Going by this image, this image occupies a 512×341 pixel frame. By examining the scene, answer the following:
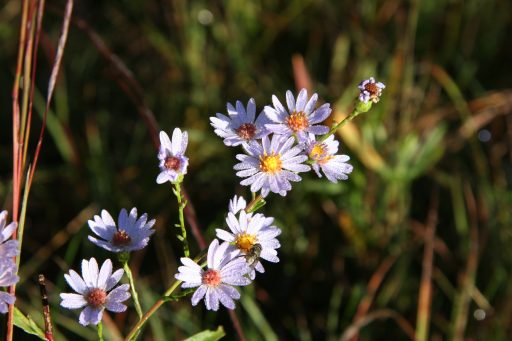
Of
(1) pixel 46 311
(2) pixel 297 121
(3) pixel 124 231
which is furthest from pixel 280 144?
(1) pixel 46 311

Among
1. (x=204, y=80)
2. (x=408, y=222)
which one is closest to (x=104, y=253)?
(x=204, y=80)

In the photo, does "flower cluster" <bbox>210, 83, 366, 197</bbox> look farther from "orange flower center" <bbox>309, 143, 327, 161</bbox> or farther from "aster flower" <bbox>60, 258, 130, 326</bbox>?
"aster flower" <bbox>60, 258, 130, 326</bbox>

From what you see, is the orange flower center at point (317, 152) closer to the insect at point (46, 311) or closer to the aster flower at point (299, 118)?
the aster flower at point (299, 118)

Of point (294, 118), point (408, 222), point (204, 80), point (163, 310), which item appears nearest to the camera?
point (294, 118)

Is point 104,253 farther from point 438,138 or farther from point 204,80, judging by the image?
point 438,138

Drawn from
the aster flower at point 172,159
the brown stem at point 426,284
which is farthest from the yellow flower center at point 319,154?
the brown stem at point 426,284

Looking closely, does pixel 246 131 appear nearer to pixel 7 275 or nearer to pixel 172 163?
pixel 172 163

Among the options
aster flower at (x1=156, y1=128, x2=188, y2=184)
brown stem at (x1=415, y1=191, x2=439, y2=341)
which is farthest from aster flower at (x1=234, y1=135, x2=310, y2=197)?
brown stem at (x1=415, y1=191, x2=439, y2=341)
